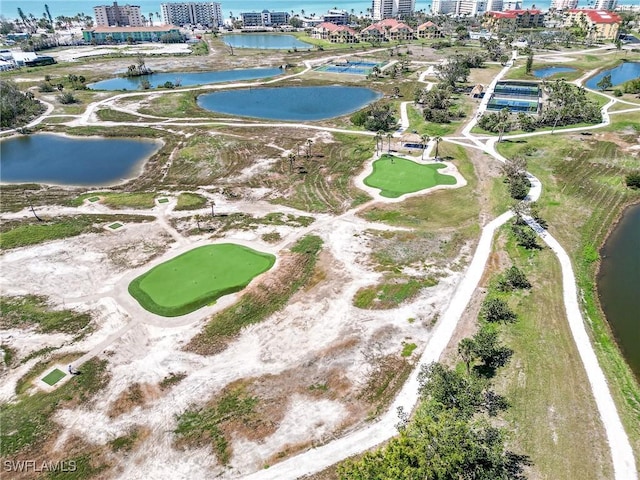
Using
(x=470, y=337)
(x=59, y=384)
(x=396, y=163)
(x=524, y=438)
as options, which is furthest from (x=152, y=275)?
(x=396, y=163)

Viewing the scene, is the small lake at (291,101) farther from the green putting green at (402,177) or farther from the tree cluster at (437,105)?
the green putting green at (402,177)

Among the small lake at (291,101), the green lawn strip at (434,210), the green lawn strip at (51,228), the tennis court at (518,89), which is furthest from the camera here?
the tennis court at (518,89)

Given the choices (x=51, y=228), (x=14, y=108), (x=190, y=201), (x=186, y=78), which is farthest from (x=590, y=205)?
(x=186, y=78)

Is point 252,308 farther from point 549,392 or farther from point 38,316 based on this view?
point 549,392

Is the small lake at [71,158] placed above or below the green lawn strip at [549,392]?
above

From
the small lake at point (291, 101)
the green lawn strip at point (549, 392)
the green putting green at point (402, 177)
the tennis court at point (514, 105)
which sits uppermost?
the tennis court at point (514, 105)

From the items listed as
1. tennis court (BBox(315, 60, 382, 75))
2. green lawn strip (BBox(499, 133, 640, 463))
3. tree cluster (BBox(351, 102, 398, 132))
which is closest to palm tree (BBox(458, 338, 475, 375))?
green lawn strip (BBox(499, 133, 640, 463))

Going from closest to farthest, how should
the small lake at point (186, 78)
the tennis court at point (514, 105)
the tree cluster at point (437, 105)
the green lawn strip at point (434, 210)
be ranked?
the green lawn strip at point (434, 210)
the tree cluster at point (437, 105)
the tennis court at point (514, 105)
the small lake at point (186, 78)

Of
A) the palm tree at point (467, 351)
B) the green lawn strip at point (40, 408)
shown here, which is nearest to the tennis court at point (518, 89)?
the palm tree at point (467, 351)
